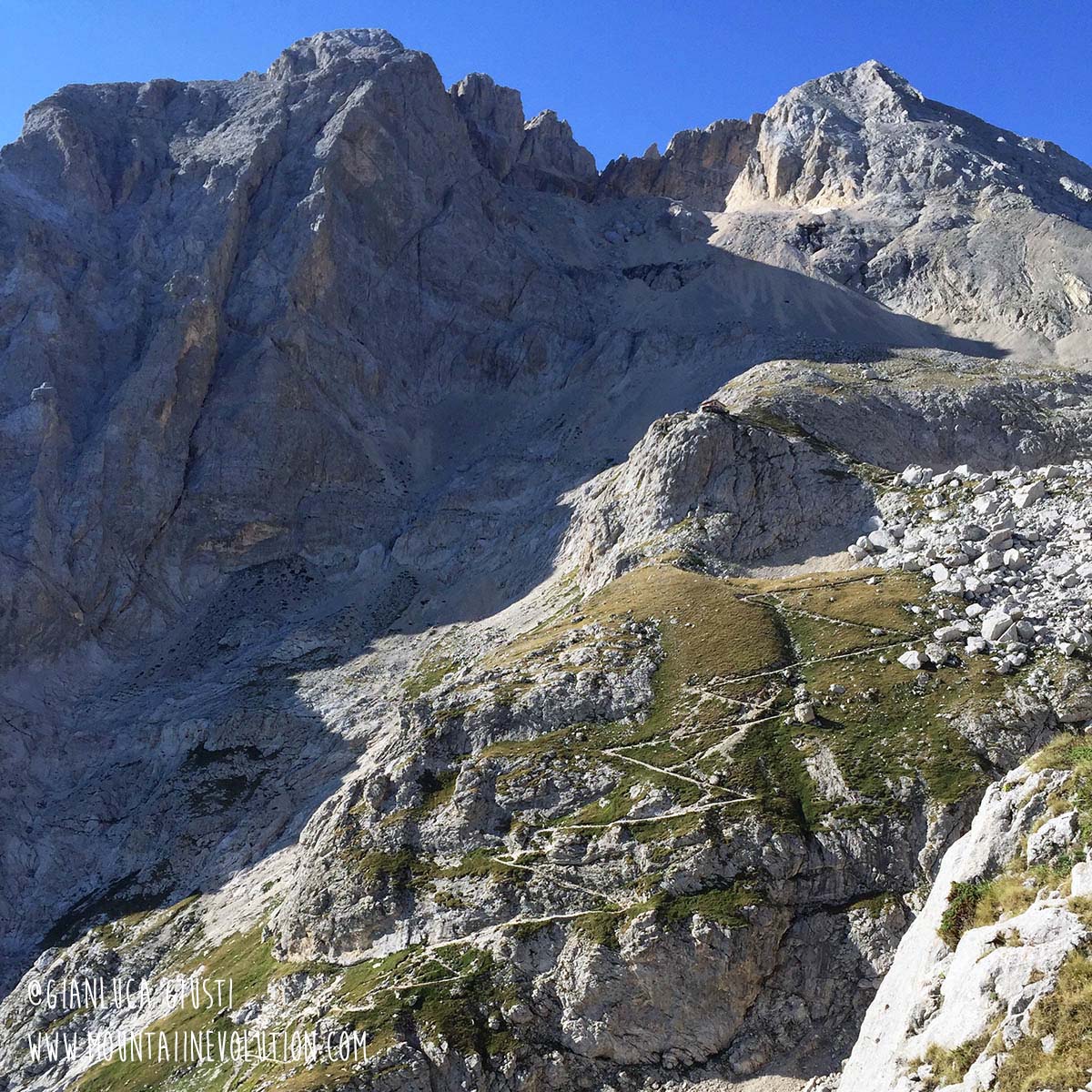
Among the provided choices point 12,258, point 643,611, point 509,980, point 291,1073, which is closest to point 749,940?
point 509,980

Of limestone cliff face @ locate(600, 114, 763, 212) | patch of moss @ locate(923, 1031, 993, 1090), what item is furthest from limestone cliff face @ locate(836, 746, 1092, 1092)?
limestone cliff face @ locate(600, 114, 763, 212)

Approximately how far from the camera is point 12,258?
12756cm

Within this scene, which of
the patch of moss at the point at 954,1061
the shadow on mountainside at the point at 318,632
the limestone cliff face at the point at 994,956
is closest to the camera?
the limestone cliff face at the point at 994,956

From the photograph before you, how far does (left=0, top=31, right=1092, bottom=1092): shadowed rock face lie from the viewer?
4153 centimetres

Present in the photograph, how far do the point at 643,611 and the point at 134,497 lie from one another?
77842 millimetres

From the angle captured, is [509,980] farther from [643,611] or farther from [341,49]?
[341,49]

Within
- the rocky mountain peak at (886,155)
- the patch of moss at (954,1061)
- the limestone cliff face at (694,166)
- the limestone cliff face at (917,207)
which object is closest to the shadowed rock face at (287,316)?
the limestone cliff face at (917,207)

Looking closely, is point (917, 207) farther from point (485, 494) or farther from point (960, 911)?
point (960, 911)

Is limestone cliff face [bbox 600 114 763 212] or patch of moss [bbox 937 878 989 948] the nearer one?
patch of moss [bbox 937 878 989 948]

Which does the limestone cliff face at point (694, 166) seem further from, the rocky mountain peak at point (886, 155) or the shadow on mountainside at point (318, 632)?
the shadow on mountainside at point (318, 632)

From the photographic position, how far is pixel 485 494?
379ft

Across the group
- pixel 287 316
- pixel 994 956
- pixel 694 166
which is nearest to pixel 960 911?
pixel 994 956

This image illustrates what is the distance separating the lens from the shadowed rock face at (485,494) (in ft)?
136

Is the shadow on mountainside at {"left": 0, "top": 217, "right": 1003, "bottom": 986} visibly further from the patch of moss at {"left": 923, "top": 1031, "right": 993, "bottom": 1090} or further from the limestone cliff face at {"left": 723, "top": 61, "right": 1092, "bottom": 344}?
the patch of moss at {"left": 923, "top": 1031, "right": 993, "bottom": 1090}
